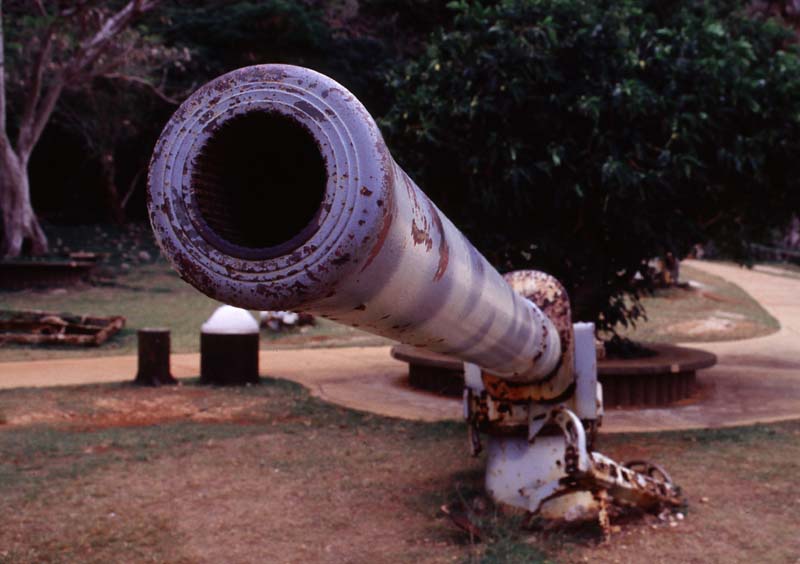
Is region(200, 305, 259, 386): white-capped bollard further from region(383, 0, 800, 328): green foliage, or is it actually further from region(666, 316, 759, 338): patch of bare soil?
region(666, 316, 759, 338): patch of bare soil

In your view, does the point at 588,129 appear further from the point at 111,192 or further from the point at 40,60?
the point at 111,192

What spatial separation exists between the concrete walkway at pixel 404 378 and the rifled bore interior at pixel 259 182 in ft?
18.9

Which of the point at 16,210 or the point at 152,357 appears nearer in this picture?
the point at 152,357

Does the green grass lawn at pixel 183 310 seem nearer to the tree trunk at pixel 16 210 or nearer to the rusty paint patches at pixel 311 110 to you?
the tree trunk at pixel 16 210

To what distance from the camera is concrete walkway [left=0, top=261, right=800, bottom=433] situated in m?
7.62

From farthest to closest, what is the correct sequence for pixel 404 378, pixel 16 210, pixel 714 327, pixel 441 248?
pixel 16 210, pixel 714 327, pixel 404 378, pixel 441 248

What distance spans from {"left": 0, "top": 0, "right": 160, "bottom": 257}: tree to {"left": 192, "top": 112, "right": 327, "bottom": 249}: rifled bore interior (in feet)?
57.0

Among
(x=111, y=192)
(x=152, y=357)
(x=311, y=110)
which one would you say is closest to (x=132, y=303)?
(x=152, y=357)

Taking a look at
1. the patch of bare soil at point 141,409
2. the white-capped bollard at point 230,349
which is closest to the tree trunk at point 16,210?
the white-capped bollard at point 230,349

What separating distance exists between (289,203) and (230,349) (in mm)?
7261

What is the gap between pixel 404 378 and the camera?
9.52 metres

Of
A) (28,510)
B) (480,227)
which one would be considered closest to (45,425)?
(28,510)

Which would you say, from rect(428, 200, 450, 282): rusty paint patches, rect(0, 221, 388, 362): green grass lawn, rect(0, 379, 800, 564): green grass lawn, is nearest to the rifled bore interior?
rect(428, 200, 450, 282): rusty paint patches

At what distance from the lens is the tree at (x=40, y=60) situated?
60.6 ft
